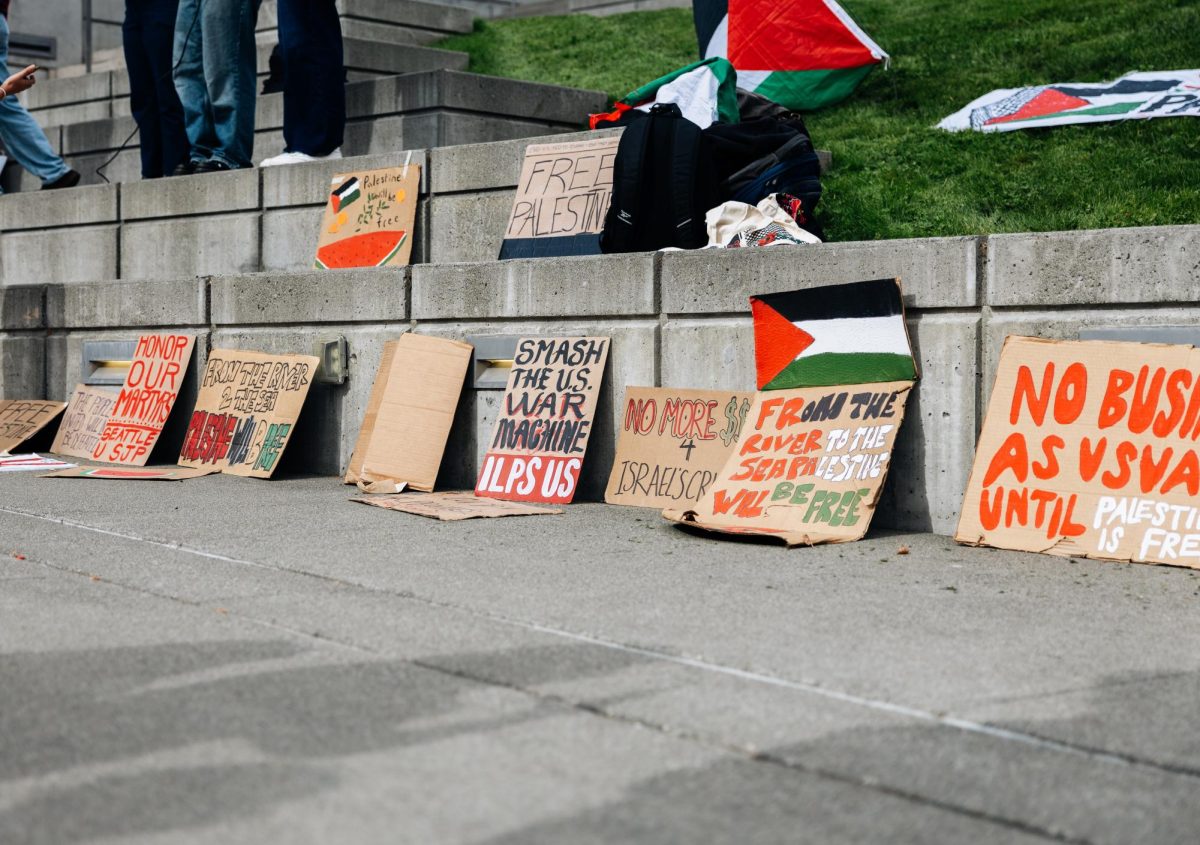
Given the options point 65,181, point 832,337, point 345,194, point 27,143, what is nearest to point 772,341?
point 832,337

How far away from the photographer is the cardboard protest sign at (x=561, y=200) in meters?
8.83

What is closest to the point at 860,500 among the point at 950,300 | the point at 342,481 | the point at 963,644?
the point at 950,300

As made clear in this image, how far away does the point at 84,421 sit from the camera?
1052cm

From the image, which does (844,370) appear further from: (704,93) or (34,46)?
(34,46)

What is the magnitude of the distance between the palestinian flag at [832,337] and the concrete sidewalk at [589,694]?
3.16ft

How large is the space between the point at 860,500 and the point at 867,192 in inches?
124

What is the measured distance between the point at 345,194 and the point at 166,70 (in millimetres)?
2789

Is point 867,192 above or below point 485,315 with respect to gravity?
above

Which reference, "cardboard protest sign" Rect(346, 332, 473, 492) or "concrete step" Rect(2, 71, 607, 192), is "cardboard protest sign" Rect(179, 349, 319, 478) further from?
"concrete step" Rect(2, 71, 607, 192)

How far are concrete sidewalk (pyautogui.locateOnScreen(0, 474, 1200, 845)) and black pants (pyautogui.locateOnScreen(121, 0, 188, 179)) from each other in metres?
7.16

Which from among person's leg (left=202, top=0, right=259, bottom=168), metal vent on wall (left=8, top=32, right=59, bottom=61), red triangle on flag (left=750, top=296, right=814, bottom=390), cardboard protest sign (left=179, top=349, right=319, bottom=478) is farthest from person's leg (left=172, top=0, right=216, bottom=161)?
metal vent on wall (left=8, top=32, right=59, bottom=61)

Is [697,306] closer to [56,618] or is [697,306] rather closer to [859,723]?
[56,618]

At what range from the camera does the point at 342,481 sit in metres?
8.77

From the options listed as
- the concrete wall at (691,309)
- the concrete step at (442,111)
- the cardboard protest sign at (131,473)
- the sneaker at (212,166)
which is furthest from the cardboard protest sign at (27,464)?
the concrete step at (442,111)
